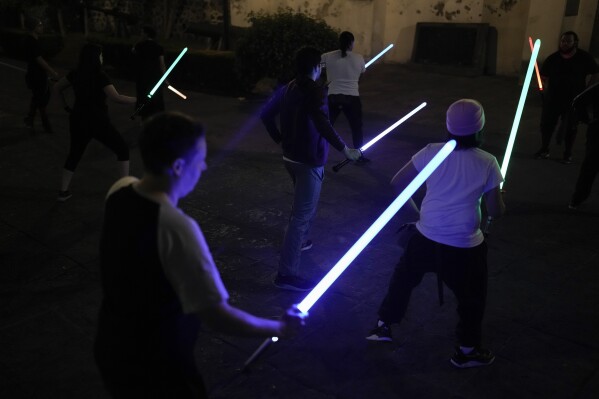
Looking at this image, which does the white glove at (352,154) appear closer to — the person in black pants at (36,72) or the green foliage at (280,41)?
the person in black pants at (36,72)

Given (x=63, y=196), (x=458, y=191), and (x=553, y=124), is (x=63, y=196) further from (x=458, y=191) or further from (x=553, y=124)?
(x=553, y=124)

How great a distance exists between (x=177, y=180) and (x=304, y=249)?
344cm

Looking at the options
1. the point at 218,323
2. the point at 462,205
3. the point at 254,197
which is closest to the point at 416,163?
the point at 462,205

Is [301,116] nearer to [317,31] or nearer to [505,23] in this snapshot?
[317,31]

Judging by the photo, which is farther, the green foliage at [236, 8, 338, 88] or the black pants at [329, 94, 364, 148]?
the green foliage at [236, 8, 338, 88]

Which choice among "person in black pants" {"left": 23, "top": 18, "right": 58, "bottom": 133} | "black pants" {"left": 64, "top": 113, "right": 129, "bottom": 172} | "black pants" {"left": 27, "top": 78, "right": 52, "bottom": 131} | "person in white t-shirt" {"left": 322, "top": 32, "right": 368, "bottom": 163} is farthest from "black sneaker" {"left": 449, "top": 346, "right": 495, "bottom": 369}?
"black pants" {"left": 27, "top": 78, "right": 52, "bottom": 131}

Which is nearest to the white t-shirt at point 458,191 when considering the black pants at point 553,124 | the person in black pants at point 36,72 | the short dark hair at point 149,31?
the black pants at point 553,124

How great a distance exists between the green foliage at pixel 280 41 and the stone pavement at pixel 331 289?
384 centimetres

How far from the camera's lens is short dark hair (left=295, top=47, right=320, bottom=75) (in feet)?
13.9

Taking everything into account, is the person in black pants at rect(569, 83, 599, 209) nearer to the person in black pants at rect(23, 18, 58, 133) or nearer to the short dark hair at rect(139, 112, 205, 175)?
the short dark hair at rect(139, 112, 205, 175)

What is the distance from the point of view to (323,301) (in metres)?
4.36

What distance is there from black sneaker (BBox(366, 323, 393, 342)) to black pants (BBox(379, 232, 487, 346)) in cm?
31

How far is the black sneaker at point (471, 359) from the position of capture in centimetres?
353

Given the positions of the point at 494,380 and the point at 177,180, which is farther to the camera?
the point at 494,380
